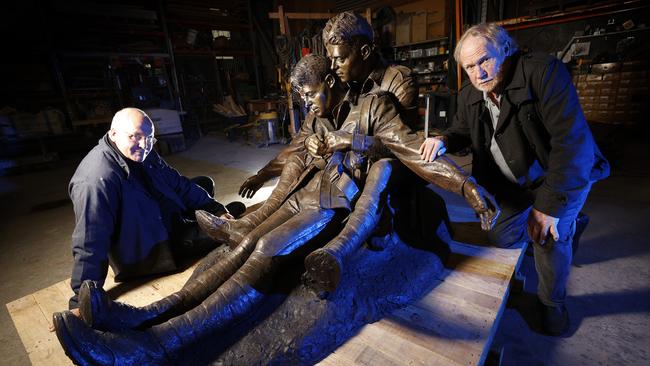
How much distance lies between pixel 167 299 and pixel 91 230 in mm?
887

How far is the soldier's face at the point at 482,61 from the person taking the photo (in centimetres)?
191

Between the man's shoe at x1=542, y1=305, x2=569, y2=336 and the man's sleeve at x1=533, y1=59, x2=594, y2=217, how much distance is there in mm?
874

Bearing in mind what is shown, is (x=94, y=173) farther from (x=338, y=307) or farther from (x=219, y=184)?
(x=219, y=184)

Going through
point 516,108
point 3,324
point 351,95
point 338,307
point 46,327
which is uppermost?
point 351,95

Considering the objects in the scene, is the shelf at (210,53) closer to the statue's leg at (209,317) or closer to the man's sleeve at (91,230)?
the man's sleeve at (91,230)

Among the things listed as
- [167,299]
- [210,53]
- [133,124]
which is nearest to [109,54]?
[210,53]

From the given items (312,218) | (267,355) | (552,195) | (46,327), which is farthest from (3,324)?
(552,195)

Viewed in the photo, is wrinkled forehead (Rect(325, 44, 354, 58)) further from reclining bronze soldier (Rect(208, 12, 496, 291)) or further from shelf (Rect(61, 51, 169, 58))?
shelf (Rect(61, 51, 169, 58))

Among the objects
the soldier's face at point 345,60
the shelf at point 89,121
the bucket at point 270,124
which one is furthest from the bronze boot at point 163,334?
the shelf at point 89,121

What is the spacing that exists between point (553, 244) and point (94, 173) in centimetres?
315

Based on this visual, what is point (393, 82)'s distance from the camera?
2.67 m

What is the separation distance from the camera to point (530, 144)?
2.25 meters

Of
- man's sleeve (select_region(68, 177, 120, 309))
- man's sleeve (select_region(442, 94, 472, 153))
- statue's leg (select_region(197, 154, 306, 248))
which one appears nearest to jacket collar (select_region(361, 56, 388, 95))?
man's sleeve (select_region(442, 94, 472, 153))

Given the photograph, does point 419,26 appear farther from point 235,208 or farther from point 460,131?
point 235,208
